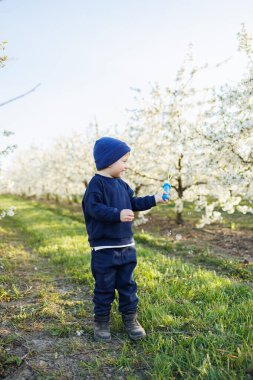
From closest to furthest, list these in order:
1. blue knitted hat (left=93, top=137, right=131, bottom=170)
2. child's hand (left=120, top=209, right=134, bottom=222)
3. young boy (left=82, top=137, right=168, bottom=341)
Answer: child's hand (left=120, top=209, right=134, bottom=222), young boy (left=82, top=137, right=168, bottom=341), blue knitted hat (left=93, top=137, right=131, bottom=170)

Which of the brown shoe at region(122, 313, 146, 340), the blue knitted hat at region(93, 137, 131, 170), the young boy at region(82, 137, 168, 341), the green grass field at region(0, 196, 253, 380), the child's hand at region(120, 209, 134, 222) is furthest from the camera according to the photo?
the blue knitted hat at region(93, 137, 131, 170)

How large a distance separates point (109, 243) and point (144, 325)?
98 cm

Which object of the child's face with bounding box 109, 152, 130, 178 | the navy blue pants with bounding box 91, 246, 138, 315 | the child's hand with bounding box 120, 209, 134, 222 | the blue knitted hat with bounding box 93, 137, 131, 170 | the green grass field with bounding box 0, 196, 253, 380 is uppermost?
the blue knitted hat with bounding box 93, 137, 131, 170

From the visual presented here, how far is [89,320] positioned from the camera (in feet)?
13.6

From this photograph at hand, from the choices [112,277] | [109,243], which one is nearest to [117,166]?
[109,243]

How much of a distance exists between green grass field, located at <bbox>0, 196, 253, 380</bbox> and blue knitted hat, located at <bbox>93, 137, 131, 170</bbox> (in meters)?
1.72

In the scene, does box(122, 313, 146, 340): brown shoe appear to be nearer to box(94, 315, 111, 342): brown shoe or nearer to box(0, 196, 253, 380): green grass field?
box(0, 196, 253, 380): green grass field

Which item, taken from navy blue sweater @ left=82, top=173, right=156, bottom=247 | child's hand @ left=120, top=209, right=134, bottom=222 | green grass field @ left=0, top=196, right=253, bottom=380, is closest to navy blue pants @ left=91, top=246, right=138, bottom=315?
navy blue sweater @ left=82, top=173, right=156, bottom=247

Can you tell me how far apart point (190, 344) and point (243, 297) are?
143cm

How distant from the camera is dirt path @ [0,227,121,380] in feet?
9.90

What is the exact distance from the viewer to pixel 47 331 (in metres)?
3.80

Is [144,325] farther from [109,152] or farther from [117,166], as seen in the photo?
[109,152]

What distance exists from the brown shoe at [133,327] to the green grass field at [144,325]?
8 cm

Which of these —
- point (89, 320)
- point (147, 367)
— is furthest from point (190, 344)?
point (89, 320)
